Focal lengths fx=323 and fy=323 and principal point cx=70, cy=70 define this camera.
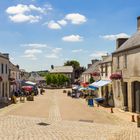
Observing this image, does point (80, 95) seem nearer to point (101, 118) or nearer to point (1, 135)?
point (101, 118)

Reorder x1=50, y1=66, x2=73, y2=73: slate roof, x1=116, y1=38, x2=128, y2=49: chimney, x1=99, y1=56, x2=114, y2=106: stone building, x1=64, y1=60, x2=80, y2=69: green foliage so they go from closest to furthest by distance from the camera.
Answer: x1=116, y1=38, x2=128, y2=49: chimney
x1=99, y1=56, x2=114, y2=106: stone building
x1=50, y1=66, x2=73, y2=73: slate roof
x1=64, y1=60, x2=80, y2=69: green foliage

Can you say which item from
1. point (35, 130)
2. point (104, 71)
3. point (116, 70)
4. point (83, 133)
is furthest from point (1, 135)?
point (104, 71)

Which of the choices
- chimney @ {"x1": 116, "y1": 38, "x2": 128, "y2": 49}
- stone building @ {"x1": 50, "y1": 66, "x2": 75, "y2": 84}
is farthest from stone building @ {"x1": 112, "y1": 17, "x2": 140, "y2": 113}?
stone building @ {"x1": 50, "y1": 66, "x2": 75, "y2": 84}

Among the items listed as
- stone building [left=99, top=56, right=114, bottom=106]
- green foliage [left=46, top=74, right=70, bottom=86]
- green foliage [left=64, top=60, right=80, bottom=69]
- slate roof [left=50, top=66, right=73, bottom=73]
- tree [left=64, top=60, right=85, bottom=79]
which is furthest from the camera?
green foliage [left=64, top=60, right=80, bottom=69]

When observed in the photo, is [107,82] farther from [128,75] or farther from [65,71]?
[65,71]

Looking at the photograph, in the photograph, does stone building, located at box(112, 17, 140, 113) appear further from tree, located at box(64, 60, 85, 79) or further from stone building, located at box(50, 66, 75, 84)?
tree, located at box(64, 60, 85, 79)

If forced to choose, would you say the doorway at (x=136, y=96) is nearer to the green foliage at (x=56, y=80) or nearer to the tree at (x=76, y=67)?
the green foliage at (x=56, y=80)

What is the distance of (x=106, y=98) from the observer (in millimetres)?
39281

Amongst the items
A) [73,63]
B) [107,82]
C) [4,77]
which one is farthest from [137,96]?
[73,63]

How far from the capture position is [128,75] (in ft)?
101

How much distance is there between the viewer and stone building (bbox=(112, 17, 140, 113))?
28.8 m

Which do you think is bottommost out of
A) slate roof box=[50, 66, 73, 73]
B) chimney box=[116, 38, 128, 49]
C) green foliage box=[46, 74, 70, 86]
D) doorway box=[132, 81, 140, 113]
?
doorway box=[132, 81, 140, 113]

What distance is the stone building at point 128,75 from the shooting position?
94.6 ft

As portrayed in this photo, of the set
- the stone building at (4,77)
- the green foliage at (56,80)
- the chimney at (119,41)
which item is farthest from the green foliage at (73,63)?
the chimney at (119,41)
